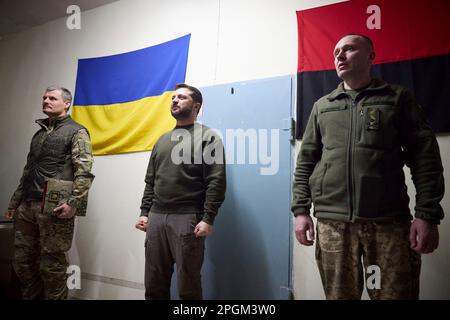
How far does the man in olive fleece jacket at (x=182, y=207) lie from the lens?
4.96ft

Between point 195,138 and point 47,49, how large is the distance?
94.6 inches

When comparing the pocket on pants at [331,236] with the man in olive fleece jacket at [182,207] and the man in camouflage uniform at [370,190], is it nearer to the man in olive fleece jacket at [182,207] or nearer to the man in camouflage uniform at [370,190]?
the man in camouflage uniform at [370,190]

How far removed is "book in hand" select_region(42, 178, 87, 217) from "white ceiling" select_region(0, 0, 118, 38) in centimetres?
187

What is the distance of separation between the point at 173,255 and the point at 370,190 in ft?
3.41

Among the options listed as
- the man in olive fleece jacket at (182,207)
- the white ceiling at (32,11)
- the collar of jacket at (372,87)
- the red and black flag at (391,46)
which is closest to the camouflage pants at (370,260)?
the collar of jacket at (372,87)

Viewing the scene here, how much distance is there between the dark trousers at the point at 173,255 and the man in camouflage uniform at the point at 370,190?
0.61m

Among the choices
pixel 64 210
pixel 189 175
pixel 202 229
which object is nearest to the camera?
pixel 202 229

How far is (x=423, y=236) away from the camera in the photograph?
0.98 m

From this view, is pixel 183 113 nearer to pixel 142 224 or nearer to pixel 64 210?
pixel 142 224

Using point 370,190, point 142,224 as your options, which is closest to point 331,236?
point 370,190

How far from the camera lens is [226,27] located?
2184 mm

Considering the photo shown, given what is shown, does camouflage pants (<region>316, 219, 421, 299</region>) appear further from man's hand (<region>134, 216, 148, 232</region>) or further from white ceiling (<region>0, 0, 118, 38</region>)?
white ceiling (<region>0, 0, 118, 38</region>)
